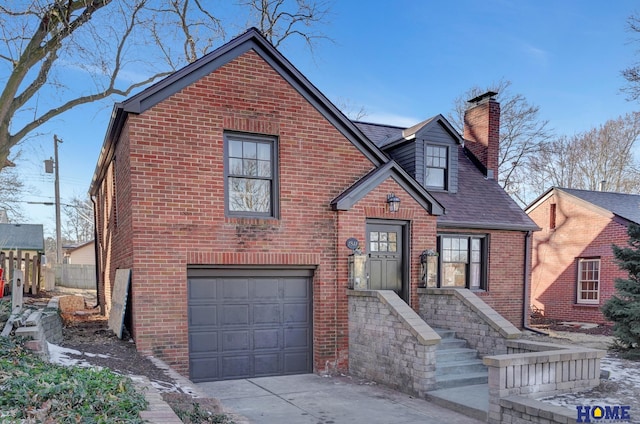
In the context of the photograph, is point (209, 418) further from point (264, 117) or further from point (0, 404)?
point (264, 117)

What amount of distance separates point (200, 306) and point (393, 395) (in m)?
3.92

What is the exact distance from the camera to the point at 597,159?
2661cm

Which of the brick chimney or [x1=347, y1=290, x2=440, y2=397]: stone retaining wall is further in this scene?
the brick chimney

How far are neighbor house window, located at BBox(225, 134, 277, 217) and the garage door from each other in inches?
50.3

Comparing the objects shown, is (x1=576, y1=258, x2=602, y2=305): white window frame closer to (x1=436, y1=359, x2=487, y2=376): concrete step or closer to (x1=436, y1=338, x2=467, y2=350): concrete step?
(x1=436, y1=338, x2=467, y2=350): concrete step

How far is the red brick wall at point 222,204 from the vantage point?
295 inches

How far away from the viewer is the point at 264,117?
847 centimetres

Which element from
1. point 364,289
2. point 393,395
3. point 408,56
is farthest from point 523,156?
point 393,395

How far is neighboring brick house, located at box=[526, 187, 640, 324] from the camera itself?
15.0 meters

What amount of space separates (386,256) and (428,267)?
0.99 metres

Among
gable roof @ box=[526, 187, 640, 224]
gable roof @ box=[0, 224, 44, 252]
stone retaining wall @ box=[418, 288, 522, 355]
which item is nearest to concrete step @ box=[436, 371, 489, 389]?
stone retaining wall @ box=[418, 288, 522, 355]

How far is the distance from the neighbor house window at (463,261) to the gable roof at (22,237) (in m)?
15.0

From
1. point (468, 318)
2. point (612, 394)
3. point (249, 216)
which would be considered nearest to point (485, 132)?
point (468, 318)

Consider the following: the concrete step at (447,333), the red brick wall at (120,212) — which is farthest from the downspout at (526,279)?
the red brick wall at (120,212)
